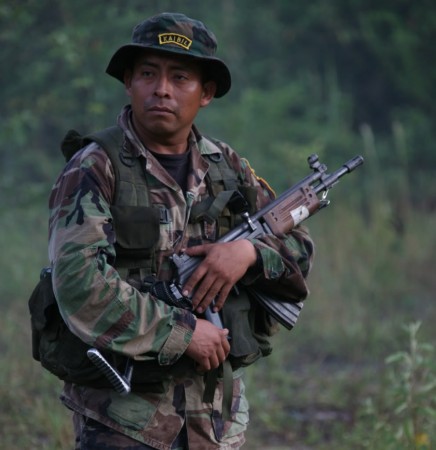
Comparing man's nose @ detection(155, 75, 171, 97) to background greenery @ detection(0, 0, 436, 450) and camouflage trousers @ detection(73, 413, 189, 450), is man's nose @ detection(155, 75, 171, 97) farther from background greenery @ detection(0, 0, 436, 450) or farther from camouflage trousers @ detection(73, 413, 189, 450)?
background greenery @ detection(0, 0, 436, 450)

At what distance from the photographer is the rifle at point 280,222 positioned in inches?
113

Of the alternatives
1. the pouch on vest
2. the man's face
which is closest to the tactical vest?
the pouch on vest

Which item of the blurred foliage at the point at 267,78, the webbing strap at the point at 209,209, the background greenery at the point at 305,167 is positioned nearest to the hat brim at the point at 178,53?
the webbing strap at the point at 209,209

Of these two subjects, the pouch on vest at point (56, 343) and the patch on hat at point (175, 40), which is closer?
the pouch on vest at point (56, 343)

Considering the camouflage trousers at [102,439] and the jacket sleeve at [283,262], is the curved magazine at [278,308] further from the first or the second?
the camouflage trousers at [102,439]

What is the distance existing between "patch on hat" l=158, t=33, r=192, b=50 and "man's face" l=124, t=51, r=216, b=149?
5 centimetres

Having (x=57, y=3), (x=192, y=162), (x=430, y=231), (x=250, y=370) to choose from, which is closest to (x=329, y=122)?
(x=430, y=231)

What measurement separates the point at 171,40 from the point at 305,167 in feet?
18.1

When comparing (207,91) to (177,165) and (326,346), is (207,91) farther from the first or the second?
(326,346)

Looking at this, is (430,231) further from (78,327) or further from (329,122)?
(78,327)

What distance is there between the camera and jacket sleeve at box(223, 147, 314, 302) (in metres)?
2.93

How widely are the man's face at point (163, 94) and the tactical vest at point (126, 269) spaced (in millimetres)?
103

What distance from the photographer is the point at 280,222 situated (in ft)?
10.2

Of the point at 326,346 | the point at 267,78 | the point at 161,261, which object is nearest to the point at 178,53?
the point at 161,261
